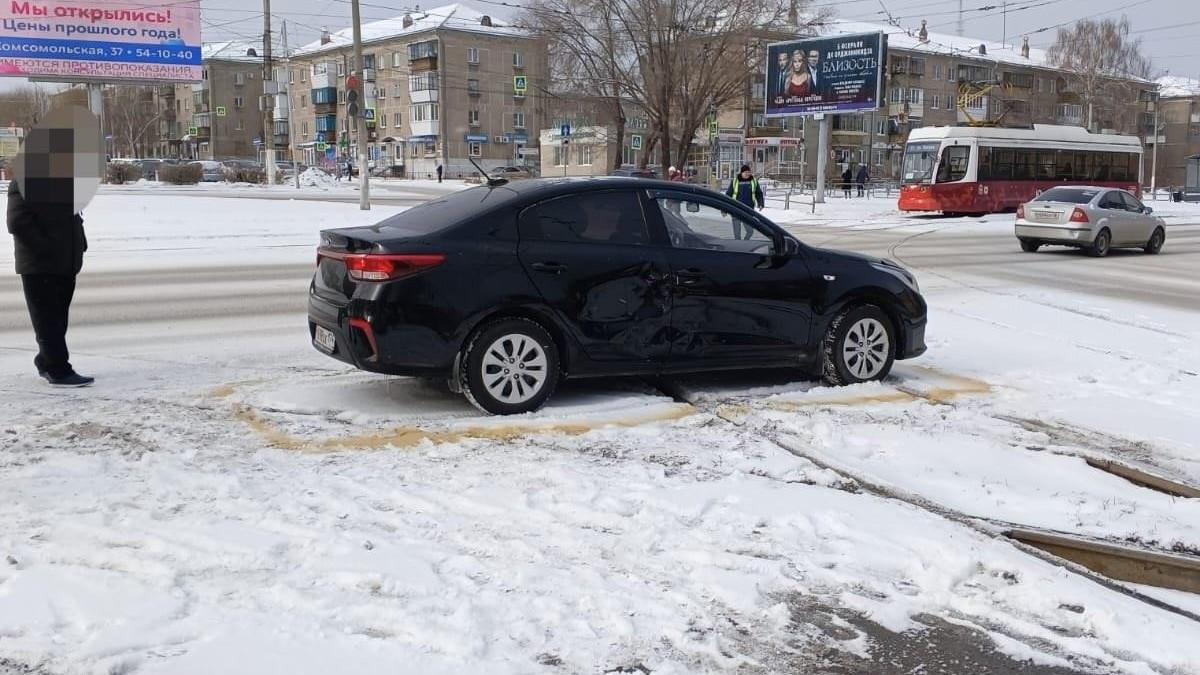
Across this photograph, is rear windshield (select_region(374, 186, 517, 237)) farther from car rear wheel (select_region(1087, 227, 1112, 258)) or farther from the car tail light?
car rear wheel (select_region(1087, 227, 1112, 258))

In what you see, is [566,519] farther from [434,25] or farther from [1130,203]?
[434,25]

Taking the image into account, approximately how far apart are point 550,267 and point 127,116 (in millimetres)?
104610

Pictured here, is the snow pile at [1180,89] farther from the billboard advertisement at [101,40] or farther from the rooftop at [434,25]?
the billboard advertisement at [101,40]

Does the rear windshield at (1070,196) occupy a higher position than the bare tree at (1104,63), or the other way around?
the bare tree at (1104,63)

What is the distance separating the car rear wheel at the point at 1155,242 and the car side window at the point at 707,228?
18074 mm

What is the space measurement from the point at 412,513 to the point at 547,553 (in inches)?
30.5

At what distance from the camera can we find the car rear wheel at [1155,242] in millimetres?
22281

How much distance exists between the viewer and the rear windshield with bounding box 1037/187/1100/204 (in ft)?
70.1

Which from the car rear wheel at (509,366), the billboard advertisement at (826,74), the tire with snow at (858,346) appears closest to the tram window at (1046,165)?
the billboard advertisement at (826,74)

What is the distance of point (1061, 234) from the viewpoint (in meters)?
20.8

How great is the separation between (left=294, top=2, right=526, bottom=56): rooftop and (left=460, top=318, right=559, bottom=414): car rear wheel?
8586 centimetres

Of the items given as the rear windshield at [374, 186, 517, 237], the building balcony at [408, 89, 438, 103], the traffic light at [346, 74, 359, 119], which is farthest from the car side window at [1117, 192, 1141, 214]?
the building balcony at [408, 89, 438, 103]

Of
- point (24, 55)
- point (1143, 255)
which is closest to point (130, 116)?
point (24, 55)

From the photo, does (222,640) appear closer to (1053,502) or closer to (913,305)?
(1053,502)
